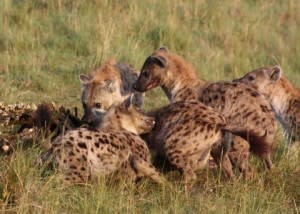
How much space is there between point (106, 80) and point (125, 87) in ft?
0.78

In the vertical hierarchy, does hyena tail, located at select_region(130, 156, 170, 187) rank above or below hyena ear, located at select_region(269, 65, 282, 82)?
below

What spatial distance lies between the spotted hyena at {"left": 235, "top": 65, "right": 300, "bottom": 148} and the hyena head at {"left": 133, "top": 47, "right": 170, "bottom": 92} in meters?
0.65

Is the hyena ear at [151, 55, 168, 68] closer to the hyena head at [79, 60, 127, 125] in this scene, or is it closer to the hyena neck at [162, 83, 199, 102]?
the hyena neck at [162, 83, 199, 102]

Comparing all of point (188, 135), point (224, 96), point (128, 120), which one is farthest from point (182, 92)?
point (188, 135)

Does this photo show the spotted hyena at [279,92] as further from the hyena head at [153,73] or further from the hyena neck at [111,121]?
the hyena neck at [111,121]

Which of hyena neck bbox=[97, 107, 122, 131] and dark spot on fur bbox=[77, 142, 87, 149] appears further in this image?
hyena neck bbox=[97, 107, 122, 131]

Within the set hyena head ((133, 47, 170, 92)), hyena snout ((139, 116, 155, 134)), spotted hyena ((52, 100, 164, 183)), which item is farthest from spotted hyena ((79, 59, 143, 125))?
spotted hyena ((52, 100, 164, 183))

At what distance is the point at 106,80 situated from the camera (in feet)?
22.9

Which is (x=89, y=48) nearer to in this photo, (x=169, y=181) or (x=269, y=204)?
(x=169, y=181)

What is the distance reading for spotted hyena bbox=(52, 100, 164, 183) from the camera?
4953 millimetres

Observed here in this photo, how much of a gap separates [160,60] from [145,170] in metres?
1.48

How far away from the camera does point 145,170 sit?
5223 mm

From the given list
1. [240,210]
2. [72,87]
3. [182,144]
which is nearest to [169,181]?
[182,144]

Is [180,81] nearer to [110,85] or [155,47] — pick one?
[110,85]
